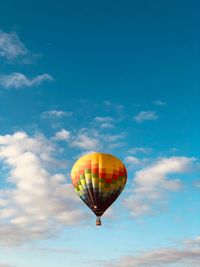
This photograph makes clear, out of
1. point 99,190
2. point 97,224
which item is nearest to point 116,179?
point 99,190

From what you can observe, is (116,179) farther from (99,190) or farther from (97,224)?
(97,224)

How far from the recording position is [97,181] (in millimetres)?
70812

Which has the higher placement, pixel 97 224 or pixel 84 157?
pixel 84 157

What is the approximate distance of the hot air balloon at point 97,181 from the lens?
7081 cm

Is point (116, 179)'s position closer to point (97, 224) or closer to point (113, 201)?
point (113, 201)

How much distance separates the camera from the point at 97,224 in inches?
2714

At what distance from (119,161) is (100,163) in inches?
207

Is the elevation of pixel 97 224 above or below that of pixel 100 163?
below

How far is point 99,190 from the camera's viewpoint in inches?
2793

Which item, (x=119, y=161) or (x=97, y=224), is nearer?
(x=97, y=224)

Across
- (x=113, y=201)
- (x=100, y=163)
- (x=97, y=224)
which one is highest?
(x=100, y=163)

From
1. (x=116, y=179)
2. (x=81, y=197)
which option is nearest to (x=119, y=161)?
(x=116, y=179)

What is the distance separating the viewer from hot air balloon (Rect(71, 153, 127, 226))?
7081cm

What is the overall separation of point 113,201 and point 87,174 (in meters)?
7.92
